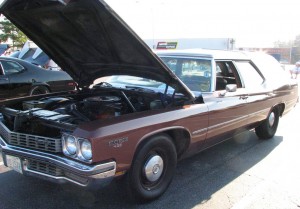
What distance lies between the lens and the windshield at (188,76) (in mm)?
4427

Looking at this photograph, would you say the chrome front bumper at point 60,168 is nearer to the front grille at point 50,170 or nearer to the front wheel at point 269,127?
the front grille at point 50,170

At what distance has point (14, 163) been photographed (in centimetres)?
329

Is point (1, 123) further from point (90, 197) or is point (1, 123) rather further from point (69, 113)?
point (90, 197)

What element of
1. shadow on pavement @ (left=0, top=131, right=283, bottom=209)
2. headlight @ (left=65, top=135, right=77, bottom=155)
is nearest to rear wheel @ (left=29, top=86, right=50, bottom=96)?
shadow on pavement @ (left=0, top=131, right=283, bottom=209)

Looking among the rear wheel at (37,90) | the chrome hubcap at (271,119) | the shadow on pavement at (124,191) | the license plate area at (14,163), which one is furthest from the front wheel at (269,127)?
the rear wheel at (37,90)

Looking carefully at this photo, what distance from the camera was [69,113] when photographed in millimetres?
3871

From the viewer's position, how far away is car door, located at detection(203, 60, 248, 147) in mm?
4250

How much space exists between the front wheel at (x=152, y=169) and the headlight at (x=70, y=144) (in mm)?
611

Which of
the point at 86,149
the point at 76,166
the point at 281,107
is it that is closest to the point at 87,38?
the point at 86,149

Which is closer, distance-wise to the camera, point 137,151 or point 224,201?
point 137,151

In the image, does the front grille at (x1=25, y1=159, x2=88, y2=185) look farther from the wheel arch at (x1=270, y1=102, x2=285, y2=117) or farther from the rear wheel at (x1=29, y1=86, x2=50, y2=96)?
the rear wheel at (x1=29, y1=86, x2=50, y2=96)

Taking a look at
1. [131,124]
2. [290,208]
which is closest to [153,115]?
[131,124]

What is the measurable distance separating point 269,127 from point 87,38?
3.92m

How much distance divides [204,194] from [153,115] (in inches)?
46.1
